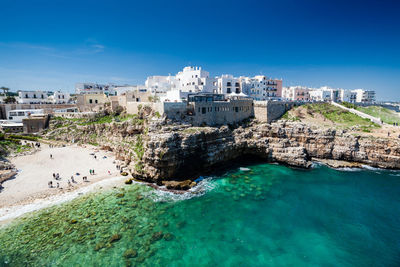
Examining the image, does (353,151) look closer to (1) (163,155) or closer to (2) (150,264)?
(1) (163,155)

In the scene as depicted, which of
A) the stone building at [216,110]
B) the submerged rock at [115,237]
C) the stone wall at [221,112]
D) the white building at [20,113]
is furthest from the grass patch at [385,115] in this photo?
the white building at [20,113]

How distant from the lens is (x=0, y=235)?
60.2 ft

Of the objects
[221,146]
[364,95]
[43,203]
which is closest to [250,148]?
[221,146]

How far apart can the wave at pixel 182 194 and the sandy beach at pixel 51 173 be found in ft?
24.1

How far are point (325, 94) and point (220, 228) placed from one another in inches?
3398

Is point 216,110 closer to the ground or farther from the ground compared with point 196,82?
closer to the ground

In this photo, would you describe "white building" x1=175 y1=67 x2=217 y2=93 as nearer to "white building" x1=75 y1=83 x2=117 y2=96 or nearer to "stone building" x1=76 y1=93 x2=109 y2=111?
"stone building" x1=76 y1=93 x2=109 y2=111

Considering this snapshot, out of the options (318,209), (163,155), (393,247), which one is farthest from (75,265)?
(393,247)

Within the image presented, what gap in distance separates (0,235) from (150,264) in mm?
Answer: 14457

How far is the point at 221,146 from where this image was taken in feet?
110

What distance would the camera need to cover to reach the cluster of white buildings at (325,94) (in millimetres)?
74875

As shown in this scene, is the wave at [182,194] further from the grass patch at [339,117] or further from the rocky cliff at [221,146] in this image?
the grass patch at [339,117]

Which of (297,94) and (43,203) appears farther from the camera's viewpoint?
(297,94)

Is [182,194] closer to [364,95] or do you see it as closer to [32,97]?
[32,97]
